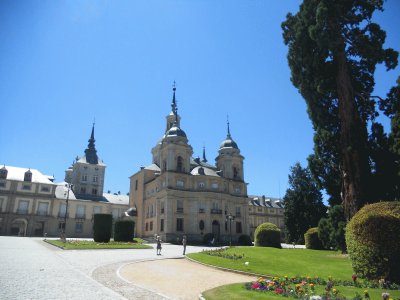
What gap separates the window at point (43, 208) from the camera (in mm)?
67625

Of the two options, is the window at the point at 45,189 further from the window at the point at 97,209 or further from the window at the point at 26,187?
the window at the point at 97,209

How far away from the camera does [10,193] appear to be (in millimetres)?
65188

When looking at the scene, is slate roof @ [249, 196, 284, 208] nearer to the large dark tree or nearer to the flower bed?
the large dark tree

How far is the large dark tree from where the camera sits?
76.3ft

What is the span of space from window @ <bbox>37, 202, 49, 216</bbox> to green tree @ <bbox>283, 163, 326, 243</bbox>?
49.6 metres

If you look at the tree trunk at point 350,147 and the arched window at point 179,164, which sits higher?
the arched window at point 179,164

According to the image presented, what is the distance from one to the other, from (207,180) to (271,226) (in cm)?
2189

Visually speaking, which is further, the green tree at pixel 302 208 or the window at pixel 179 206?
the window at pixel 179 206

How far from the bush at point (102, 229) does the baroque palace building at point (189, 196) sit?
1219cm

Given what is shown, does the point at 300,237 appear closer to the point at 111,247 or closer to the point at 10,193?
the point at 111,247

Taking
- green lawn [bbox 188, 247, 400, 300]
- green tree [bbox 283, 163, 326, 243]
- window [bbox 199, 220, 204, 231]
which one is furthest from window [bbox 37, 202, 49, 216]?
green lawn [bbox 188, 247, 400, 300]

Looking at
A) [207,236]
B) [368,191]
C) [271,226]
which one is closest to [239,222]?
[207,236]

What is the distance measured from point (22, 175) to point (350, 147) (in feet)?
220

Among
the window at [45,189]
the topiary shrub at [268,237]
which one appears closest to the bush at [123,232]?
the topiary shrub at [268,237]
